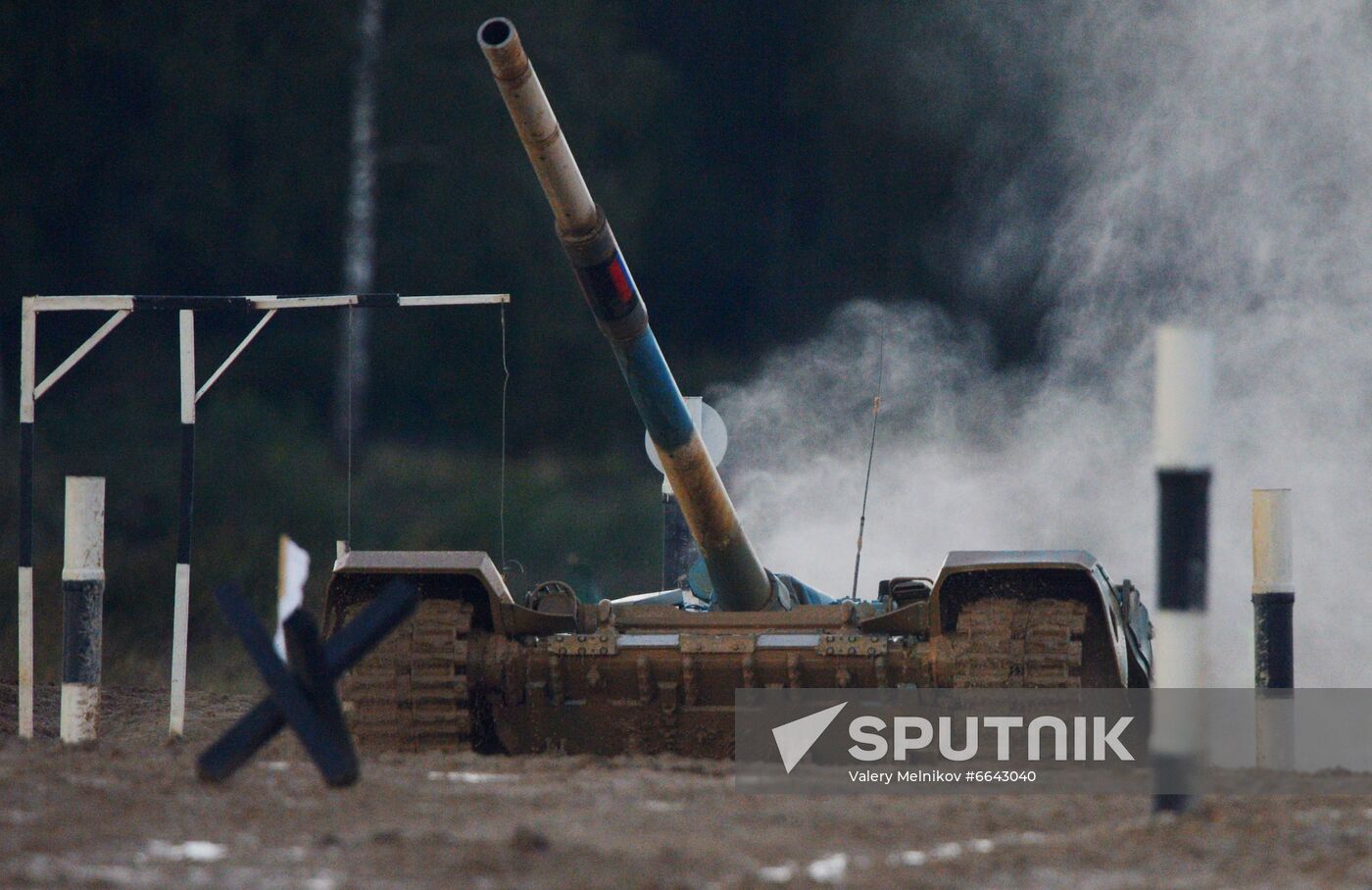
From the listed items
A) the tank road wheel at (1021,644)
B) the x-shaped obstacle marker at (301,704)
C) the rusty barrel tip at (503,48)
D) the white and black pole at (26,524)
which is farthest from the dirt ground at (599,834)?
the rusty barrel tip at (503,48)

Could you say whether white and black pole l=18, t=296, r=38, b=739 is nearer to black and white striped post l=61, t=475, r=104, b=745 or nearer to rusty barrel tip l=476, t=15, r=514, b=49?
black and white striped post l=61, t=475, r=104, b=745

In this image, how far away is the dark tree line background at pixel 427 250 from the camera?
17.5m

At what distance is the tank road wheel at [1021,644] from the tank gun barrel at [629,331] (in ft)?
5.06

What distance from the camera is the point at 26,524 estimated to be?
916 centimetres

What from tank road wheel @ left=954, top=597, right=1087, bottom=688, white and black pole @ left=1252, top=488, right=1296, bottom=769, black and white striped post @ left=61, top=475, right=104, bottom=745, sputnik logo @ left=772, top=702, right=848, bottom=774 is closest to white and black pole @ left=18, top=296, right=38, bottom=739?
black and white striped post @ left=61, top=475, right=104, bottom=745

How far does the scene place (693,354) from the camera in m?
21.6

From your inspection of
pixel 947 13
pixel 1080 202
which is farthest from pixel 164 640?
pixel 947 13

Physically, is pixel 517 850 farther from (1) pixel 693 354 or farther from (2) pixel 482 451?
(1) pixel 693 354

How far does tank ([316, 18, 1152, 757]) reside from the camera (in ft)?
26.7

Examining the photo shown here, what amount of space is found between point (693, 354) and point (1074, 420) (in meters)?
5.25

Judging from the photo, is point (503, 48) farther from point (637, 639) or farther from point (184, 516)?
point (184, 516)

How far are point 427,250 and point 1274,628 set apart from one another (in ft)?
40.9

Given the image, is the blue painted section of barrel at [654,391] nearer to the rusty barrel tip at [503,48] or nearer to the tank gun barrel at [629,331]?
the tank gun barrel at [629,331]

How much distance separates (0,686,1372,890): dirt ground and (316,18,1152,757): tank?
74.5 inches
